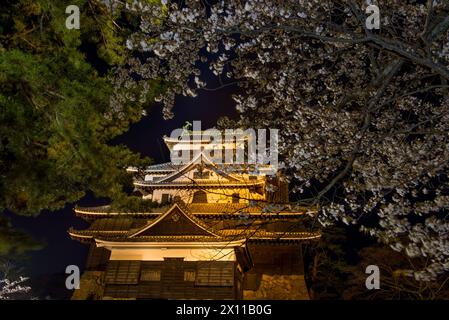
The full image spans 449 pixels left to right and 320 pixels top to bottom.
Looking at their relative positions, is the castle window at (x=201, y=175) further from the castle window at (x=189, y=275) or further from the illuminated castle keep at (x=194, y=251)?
the castle window at (x=189, y=275)

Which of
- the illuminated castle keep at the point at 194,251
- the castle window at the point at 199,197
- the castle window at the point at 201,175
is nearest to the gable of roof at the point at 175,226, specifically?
the illuminated castle keep at the point at 194,251

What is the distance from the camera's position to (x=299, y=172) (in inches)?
311

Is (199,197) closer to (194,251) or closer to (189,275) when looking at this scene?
(194,251)

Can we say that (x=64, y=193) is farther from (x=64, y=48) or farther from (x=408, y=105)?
(x=408, y=105)

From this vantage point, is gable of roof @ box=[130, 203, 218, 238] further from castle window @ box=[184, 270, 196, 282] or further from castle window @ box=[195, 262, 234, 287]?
castle window @ box=[184, 270, 196, 282]

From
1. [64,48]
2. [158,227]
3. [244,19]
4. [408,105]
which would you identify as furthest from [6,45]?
[158,227]

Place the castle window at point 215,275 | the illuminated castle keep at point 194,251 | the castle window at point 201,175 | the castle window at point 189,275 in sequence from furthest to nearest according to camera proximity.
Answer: the castle window at point 201,175, the castle window at point 189,275, the illuminated castle keep at point 194,251, the castle window at point 215,275

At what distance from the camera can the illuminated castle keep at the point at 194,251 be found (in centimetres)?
1509

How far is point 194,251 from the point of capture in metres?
15.7

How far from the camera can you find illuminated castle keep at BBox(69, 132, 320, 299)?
15.1 m

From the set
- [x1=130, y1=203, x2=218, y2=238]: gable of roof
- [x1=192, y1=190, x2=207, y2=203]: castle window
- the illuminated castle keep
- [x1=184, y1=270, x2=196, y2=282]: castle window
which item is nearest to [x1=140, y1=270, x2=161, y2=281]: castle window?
the illuminated castle keep

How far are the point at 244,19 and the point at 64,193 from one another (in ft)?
13.5

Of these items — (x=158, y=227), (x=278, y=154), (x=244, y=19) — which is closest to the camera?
(x=244, y=19)
